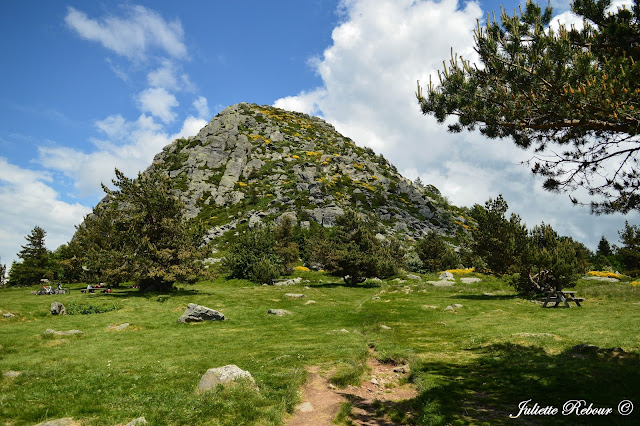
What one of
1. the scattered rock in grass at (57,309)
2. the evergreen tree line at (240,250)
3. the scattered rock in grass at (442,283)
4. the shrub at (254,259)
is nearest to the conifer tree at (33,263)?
the evergreen tree line at (240,250)

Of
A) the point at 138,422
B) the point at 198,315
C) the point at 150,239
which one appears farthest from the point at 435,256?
the point at 138,422

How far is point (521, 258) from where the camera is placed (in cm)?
3088

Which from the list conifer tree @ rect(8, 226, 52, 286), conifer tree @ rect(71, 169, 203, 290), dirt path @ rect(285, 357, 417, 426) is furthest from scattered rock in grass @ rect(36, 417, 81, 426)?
conifer tree @ rect(8, 226, 52, 286)

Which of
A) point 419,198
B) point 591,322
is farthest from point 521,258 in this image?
point 419,198

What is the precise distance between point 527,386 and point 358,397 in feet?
16.1

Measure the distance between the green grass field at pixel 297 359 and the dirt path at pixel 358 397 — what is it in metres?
0.36

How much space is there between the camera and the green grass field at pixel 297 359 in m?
8.27

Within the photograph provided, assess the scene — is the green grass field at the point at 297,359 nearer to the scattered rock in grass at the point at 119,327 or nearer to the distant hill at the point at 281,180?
the scattered rock in grass at the point at 119,327

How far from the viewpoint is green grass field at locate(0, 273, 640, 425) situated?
827 centimetres

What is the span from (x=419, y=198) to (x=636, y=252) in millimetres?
89441

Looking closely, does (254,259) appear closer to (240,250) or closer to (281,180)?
(240,250)

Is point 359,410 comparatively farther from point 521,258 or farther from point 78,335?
point 521,258

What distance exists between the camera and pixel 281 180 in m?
134

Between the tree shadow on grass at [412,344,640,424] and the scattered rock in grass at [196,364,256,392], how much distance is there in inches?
204
